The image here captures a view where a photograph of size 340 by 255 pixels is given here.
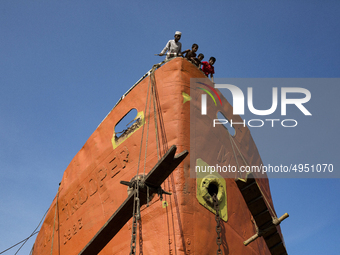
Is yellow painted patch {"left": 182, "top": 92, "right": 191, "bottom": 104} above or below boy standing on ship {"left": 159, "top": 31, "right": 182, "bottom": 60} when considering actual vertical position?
below

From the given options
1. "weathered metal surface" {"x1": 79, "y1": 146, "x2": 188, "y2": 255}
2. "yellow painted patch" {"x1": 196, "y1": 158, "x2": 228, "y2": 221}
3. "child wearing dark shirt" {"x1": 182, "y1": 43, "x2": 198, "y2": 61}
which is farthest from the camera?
"child wearing dark shirt" {"x1": 182, "y1": 43, "x2": 198, "y2": 61}

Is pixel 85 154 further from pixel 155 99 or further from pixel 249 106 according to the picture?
pixel 249 106

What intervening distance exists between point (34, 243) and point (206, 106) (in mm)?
10031

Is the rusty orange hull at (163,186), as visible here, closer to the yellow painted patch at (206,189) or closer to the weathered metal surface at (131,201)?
the yellow painted patch at (206,189)

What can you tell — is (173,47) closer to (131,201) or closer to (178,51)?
(178,51)

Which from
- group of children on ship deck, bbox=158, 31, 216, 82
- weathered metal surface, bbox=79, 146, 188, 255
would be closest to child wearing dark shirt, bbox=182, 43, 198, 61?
group of children on ship deck, bbox=158, 31, 216, 82

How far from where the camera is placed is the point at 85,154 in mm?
10977

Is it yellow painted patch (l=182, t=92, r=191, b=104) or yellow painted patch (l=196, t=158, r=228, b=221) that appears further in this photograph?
yellow painted patch (l=182, t=92, r=191, b=104)

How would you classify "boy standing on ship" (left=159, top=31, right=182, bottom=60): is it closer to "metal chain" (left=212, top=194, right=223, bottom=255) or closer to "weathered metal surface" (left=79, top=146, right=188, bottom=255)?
"metal chain" (left=212, top=194, right=223, bottom=255)

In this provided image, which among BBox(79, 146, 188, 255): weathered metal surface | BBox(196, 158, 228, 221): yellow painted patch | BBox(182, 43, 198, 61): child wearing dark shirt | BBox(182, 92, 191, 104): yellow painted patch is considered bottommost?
BBox(79, 146, 188, 255): weathered metal surface

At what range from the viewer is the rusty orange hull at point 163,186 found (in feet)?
24.0

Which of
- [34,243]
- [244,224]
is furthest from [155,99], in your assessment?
[34,243]

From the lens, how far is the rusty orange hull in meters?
7.32

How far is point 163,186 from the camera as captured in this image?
7.67m
